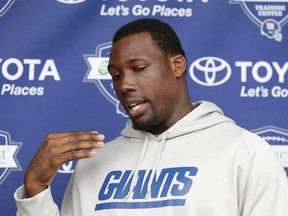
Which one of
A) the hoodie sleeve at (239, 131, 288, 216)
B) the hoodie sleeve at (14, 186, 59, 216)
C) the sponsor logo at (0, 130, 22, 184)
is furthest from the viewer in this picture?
the sponsor logo at (0, 130, 22, 184)

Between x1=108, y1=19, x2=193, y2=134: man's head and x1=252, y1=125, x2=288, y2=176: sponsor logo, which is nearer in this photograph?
x1=108, y1=19, x2=193, y2=134: man's head

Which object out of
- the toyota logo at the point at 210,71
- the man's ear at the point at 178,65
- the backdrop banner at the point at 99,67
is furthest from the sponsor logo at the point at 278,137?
the man's ear at the point at 178,65

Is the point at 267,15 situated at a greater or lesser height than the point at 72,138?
greater

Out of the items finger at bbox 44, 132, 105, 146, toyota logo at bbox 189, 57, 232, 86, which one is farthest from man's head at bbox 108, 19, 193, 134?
toyota logo at bbox 189, 57, 232, 86

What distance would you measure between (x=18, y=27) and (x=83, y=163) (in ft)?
2.01

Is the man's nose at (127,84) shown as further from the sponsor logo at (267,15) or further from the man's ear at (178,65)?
the sponsor logo at (267,15)

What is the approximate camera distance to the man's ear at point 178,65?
5.33 feet

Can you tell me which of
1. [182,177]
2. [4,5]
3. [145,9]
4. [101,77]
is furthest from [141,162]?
[4,5]

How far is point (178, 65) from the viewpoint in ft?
5.37

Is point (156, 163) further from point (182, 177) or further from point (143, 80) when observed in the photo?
point (143, 80)

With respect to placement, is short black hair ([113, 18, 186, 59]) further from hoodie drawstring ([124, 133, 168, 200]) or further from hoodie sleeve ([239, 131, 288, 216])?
hoodie sleeve ([239, 131, 288, 216])

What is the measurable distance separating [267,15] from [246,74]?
0.20 m

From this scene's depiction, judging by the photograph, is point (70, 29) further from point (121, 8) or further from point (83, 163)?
point (83, 163)

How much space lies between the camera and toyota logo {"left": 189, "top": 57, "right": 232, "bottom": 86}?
211 centimetres
